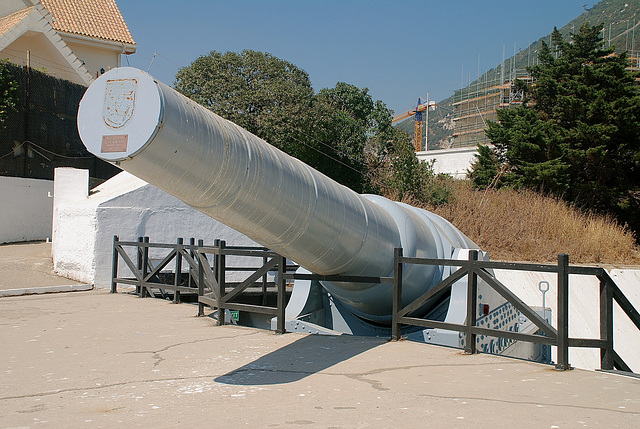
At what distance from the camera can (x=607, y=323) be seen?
17.1ft

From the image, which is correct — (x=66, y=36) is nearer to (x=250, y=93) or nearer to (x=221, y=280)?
(x=250, y=93)

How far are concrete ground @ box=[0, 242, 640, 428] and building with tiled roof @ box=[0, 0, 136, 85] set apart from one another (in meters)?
18.4

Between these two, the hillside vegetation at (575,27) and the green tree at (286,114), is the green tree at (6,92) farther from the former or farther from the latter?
the hillside vegetation at (575,27)

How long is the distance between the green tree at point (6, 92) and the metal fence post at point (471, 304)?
17482 millimetres

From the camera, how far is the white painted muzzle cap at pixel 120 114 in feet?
11.4

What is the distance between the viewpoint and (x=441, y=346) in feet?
19.5

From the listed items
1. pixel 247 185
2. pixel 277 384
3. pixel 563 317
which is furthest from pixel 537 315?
pixel 247 185

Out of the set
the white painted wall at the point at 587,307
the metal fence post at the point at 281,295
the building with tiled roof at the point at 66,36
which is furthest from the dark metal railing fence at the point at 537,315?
the building with tiled roof at the point at 66,36

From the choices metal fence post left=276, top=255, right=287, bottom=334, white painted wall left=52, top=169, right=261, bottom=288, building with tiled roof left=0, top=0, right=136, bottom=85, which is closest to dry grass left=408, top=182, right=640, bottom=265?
white painted wall left=52, top=169, right=261, bottom=288

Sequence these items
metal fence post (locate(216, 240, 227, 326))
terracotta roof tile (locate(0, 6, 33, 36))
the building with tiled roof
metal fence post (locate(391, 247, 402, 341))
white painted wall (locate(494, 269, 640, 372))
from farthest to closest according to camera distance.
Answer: the building with tiled roof < terracotta roof tile (locate(0, 6, 33, 36)) < white painted wall (locate(494, 269, 640, 372)) < metal fence post (locate(216, 240, 227, 326)) < metal fence post (locate(391, 247, 402, 341))

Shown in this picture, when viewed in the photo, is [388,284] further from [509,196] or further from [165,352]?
[509,196]

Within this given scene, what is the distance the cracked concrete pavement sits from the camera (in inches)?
143

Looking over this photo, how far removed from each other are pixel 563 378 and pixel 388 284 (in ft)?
6.63

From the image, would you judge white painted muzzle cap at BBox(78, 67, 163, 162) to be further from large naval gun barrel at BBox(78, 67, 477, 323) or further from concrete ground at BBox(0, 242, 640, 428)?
concrete ground at BBox(0, 242, 640, 428)
